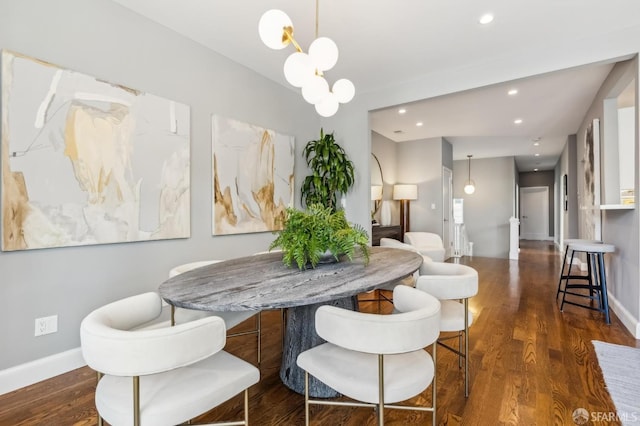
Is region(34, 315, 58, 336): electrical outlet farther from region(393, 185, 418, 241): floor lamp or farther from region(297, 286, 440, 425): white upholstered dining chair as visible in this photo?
region(393, 185, 418, 241): floor lamp

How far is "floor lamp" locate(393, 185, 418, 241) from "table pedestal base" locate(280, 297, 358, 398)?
4794 mm

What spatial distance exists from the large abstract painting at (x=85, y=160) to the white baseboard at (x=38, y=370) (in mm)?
742

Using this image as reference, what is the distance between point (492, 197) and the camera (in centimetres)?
815

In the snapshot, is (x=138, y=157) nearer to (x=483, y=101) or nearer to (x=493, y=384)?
(x=493, y=384)

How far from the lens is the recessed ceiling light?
2461 millimetres

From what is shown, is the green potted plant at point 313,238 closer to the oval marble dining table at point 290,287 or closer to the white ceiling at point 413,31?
the oval marble dining table at point 290,287

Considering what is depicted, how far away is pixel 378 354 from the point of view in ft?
3.54

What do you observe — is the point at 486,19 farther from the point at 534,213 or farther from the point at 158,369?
the point at 534,213

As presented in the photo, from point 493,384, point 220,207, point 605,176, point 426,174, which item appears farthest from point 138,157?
point 426,174

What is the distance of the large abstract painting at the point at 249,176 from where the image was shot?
3072mm

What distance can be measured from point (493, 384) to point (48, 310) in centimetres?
288

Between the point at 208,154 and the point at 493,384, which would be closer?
the point at 493,384

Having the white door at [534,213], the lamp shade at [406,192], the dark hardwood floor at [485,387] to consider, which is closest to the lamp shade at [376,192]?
the lamp shade at [406,192]

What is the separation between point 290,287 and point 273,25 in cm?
137
